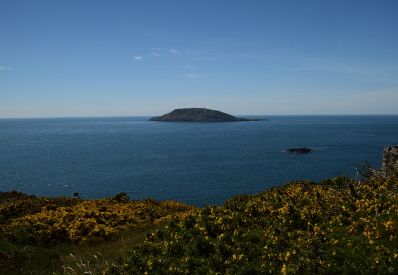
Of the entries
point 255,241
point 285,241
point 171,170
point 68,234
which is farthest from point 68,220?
point 171,170

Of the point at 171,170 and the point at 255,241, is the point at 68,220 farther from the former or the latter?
the point at 171,170

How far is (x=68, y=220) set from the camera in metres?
17.8

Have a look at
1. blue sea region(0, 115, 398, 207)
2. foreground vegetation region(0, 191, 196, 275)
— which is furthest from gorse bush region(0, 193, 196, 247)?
blue sea region(0, 115, 398, 207)

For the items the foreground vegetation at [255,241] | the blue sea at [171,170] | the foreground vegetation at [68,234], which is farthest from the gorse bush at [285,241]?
the blue sea at [171,170]

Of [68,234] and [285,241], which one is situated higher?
[285,241]

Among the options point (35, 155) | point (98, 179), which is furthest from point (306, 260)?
point (35, 155)

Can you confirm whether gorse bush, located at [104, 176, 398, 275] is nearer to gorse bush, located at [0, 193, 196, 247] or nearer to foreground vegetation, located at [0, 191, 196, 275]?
foreground vegetation, located at [0, 191, 196, 275]

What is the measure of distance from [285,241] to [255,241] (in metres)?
1.03

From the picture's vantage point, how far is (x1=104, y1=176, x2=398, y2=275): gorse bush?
23.0 ft

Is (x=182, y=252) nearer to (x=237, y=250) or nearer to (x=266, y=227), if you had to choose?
(x=237, y=250)

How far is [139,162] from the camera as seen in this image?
89500 millimetres

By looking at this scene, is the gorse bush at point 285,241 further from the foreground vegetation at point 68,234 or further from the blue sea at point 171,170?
the blue sea at point 171,170

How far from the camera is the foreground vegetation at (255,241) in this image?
7.15 metres

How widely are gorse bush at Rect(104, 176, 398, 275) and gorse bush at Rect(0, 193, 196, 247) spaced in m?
7.74
